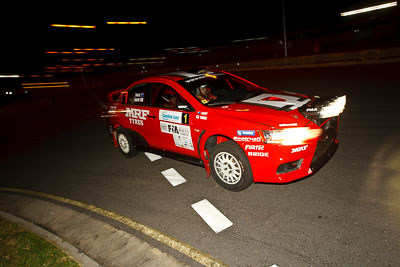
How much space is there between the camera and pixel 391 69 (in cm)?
1189

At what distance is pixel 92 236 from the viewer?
3.58m

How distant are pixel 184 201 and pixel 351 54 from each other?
52.5 ft

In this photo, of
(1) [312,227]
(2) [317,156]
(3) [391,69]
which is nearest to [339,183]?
(2) [317,156]

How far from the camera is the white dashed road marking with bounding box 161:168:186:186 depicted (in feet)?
15.4

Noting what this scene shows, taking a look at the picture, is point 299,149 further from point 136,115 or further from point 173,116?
point 136,115

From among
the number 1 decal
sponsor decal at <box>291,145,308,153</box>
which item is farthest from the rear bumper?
the number 1 decal

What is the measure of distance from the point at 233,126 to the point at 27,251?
3.33 meters

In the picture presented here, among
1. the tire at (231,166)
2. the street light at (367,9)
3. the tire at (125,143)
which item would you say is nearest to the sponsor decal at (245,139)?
the tire at (231,166)

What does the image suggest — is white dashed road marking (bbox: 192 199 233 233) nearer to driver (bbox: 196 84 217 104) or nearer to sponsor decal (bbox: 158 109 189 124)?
sponsor decal (bbox: 158 109 189 124)

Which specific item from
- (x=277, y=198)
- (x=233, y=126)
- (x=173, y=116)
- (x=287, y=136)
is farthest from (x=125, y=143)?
(x=287, y=136)

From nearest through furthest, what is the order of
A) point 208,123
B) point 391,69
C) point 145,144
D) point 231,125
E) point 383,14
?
point 231,125, point 208,123, point 145,144, point 391,69, point 383,14

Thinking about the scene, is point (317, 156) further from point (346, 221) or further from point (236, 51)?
point (236, 51)

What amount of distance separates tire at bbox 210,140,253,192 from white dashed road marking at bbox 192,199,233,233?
0.45m

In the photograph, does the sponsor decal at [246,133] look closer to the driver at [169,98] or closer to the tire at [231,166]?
the tire at [231,166]
